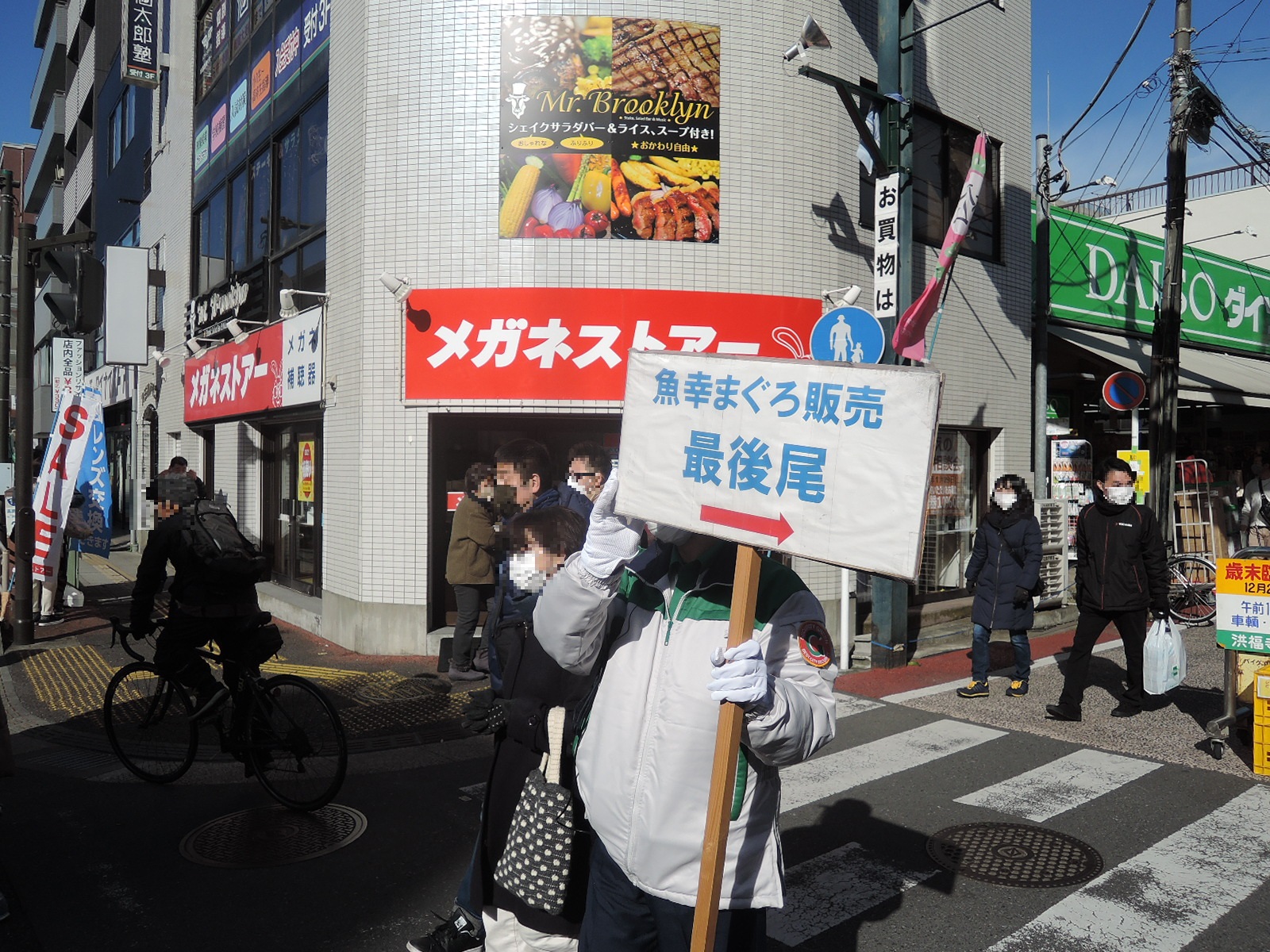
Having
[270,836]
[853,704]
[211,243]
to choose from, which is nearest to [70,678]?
[270,836]

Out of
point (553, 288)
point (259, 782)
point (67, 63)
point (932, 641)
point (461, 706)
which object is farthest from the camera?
point (67, 63)

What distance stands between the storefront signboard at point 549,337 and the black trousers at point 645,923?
711cm

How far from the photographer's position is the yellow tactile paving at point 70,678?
7.79 m

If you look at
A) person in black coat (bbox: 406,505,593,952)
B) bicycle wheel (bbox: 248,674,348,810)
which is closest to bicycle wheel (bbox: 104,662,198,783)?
bicycle wheel (bbox: 248,674,348,810)

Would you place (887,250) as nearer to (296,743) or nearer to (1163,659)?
(1163,659)

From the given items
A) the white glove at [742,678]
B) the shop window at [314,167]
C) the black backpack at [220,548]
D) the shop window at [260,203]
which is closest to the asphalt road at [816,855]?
the black backpack at [220,548]

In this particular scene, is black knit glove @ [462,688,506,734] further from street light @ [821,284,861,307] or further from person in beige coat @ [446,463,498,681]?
street light @ [821,284,861,307]

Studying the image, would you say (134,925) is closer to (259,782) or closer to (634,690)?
(259,782)

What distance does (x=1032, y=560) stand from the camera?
7844 millimetres

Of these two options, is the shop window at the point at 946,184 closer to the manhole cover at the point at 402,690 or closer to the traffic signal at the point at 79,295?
the manhole cover at the point at 402,690

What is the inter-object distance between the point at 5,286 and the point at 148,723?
412 inches

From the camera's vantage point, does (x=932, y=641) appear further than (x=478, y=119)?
Yes

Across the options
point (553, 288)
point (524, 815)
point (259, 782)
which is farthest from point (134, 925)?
point (553, 288)

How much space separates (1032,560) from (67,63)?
40.1m
